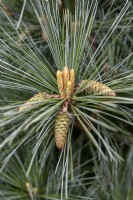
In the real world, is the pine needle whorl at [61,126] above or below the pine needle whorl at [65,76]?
below

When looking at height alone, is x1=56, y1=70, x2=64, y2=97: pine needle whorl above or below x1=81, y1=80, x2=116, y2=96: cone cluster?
above

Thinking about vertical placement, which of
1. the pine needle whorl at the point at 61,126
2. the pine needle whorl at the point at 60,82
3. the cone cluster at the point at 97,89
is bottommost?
the pine needle whorl at the point at 61,126

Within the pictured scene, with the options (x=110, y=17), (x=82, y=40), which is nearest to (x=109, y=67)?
(x=82, y=40)

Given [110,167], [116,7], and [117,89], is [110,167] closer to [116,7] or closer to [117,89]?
[117,89]

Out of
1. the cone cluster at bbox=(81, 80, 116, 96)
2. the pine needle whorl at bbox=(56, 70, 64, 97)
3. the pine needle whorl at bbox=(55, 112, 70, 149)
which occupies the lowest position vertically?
the pine needle whorl at bbox=(55, 112, 70, 149)
